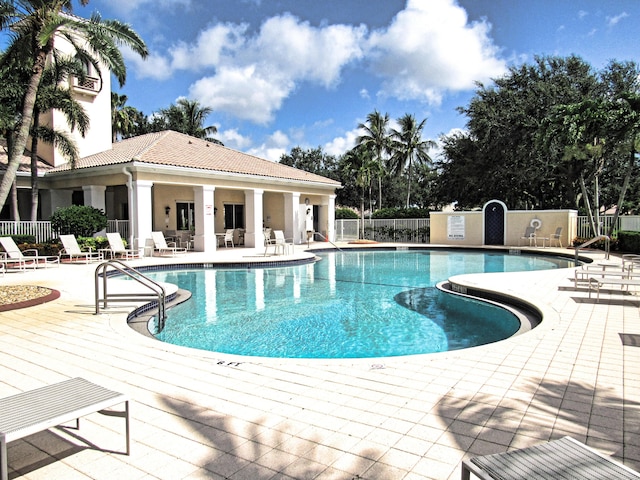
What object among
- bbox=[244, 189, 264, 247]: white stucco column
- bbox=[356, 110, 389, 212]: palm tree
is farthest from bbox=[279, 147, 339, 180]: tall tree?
bbox=[244, 189, 264, 247]: white stucco column

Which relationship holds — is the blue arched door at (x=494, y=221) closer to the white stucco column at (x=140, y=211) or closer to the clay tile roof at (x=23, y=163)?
the white stucco column at (x=140, y=211)

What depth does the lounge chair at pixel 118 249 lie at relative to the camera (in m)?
17.0

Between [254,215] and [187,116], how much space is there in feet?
78.1

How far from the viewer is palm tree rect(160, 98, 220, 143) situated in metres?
41.9

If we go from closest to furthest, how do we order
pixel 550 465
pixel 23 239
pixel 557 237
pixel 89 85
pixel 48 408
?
pixel 550 465, pixel 48 408, pixel 23 239, pixel 557 237, pixel 89 85

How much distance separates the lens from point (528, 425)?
3334mm

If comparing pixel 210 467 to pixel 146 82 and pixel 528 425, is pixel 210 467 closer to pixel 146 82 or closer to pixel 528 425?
pixel 528 425

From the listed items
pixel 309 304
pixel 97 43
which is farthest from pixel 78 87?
pixel 309 304

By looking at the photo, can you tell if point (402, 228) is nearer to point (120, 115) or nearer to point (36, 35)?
point (36, 35)

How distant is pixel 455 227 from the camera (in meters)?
26.2

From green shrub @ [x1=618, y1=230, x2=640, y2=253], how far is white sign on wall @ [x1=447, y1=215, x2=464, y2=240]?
315 inches

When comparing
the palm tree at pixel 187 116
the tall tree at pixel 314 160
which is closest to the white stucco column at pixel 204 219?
the palm tree at pixel 187 116

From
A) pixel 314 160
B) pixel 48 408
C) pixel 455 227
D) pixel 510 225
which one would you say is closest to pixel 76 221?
pixel 48 408

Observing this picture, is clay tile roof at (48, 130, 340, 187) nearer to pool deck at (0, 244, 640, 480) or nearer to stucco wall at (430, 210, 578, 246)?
stucco wall at (430, 210, 578, 246)
